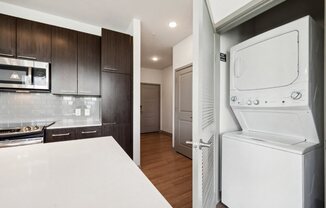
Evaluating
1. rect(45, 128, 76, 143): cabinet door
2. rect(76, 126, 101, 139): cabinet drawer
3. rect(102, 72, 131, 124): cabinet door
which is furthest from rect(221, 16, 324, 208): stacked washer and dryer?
rect(45, 128, 76, 143): cabinet door

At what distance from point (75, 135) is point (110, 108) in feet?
2.07

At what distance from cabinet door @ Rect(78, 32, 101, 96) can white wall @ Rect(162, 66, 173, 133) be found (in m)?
3.02

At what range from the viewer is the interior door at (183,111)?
3090 mm

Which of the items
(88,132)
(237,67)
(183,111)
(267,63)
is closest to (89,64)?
(88,132)

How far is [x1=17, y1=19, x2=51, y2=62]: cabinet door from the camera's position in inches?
78.0

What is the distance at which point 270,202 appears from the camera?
1.13 metres

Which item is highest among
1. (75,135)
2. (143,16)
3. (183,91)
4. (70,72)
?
(143,16)

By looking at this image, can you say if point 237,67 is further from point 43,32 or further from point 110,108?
point 43,32

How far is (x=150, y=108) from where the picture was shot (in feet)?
18.5

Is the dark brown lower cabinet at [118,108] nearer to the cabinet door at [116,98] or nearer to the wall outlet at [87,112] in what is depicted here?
the cabinet door at [116,98]

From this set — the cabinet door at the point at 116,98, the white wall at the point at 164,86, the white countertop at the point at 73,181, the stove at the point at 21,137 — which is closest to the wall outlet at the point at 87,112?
the cabinet door at the point at 116,98

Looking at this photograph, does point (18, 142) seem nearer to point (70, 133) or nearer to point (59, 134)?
point (59, 134)

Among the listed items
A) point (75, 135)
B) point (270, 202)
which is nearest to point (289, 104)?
point (270, 202)

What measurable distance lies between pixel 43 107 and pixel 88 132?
0.95 meters
